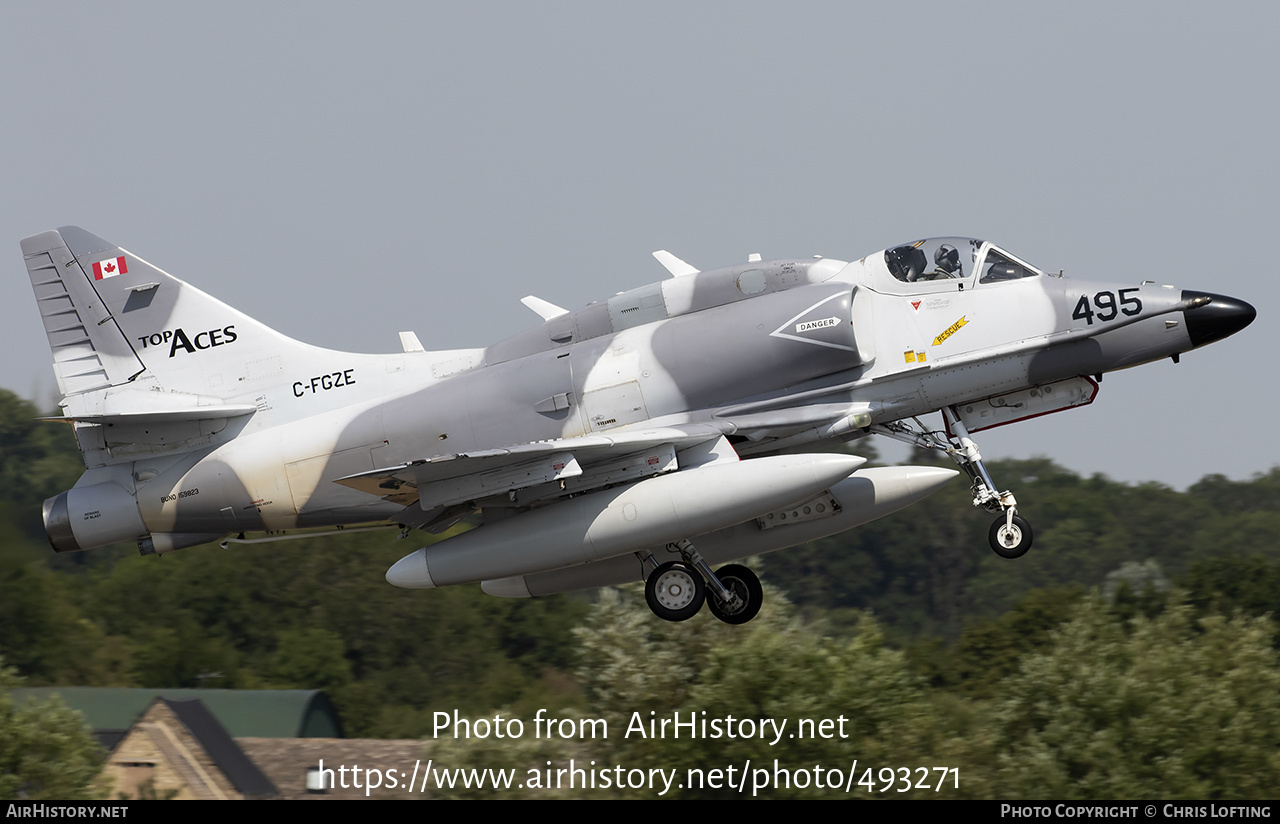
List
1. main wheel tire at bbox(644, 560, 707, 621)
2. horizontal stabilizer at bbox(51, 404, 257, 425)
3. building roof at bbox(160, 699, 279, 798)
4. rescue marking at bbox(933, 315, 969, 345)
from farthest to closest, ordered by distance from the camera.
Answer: building roof at bbox(160, 699, 279, 798) < horizontal stabilizer at bbox(51, 404, 257, 425) < main wheel tire at bbox(644, 560, 707, 621) < rescue marking at bbox(933, 315, 969, 345)

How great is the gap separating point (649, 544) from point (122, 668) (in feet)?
128

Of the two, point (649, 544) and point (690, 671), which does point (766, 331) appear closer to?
point (649, 544)

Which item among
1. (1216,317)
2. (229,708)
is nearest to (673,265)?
(1216,317)

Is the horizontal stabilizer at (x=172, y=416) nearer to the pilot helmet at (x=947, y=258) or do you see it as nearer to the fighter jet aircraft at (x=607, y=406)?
the fighter jet aircraft at (x=607, y=406)

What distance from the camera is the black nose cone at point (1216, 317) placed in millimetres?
13922

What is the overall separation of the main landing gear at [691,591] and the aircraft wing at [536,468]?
122cm

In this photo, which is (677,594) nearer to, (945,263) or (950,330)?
(950,330)

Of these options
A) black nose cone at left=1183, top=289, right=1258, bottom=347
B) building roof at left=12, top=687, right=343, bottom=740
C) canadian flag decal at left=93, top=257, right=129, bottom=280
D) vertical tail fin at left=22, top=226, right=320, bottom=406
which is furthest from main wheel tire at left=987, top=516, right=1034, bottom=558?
building roof at left=12, top=687, right=343, bottom=740

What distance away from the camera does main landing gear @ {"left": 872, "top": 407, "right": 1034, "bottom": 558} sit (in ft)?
47.5

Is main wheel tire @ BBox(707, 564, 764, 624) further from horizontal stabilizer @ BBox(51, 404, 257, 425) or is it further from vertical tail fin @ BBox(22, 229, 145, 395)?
vertical tail fin @ BBox(22, 229, 145, 395)

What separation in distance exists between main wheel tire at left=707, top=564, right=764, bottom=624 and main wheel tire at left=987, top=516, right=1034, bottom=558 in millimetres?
2589

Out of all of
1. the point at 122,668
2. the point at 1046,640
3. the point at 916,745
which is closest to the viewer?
the point at 916,745

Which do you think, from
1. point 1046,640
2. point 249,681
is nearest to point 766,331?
point 1046,640

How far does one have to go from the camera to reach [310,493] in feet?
49.7
